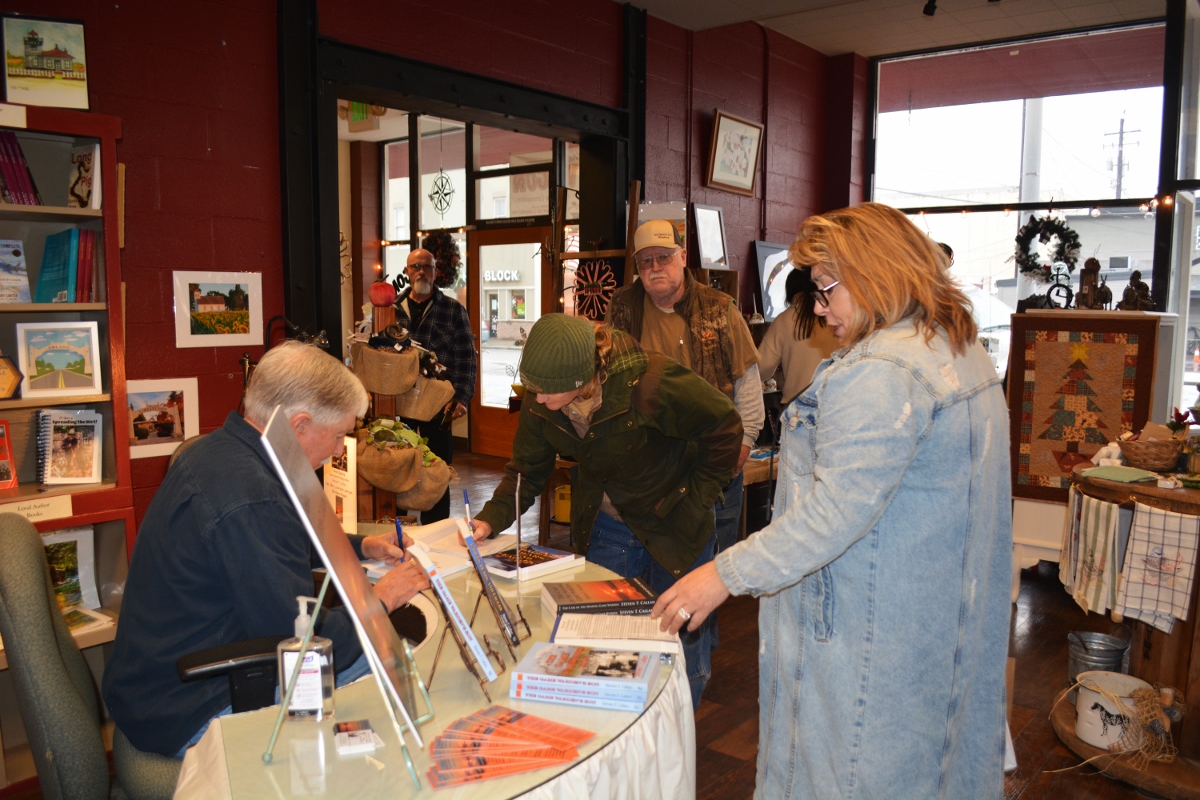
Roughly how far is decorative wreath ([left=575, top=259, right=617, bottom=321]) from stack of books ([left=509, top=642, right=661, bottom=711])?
398 cm

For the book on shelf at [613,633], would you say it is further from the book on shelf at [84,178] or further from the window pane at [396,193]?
the window pane at [396,193]

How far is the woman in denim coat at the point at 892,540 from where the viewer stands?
58.6 inches

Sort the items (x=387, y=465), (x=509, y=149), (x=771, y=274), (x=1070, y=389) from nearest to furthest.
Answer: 1. (x=387, y=465)
2. (x=1070, y=389)
3. (x=771, y=274)
4. (x=509, y=149)

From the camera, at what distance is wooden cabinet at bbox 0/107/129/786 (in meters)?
2.75

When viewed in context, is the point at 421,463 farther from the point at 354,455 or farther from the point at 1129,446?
the point at 1129,446

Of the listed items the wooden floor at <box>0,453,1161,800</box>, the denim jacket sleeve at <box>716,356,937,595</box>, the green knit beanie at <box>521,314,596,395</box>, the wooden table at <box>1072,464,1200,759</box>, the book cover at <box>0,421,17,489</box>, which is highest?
the green knit beanie at <box>521,314,596,395</box>

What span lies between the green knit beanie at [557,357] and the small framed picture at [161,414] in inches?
76.6

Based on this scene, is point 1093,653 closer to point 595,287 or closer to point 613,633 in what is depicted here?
point 613,633

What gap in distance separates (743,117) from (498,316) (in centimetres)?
300

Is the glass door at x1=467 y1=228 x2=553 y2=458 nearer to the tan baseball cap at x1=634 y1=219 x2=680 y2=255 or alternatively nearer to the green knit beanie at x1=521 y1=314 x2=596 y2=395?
the tan baseball cap at x1=634 y1=219 x2=680 y2=255

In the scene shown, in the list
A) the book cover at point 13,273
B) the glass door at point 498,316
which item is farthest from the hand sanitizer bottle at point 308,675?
the glass door at point 498,316

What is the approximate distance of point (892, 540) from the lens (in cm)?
154

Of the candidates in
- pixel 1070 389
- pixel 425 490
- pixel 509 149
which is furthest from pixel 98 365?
pixel 509 149

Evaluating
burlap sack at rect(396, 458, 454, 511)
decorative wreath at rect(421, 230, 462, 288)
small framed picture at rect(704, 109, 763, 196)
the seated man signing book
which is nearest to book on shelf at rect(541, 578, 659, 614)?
the seated man signing book
